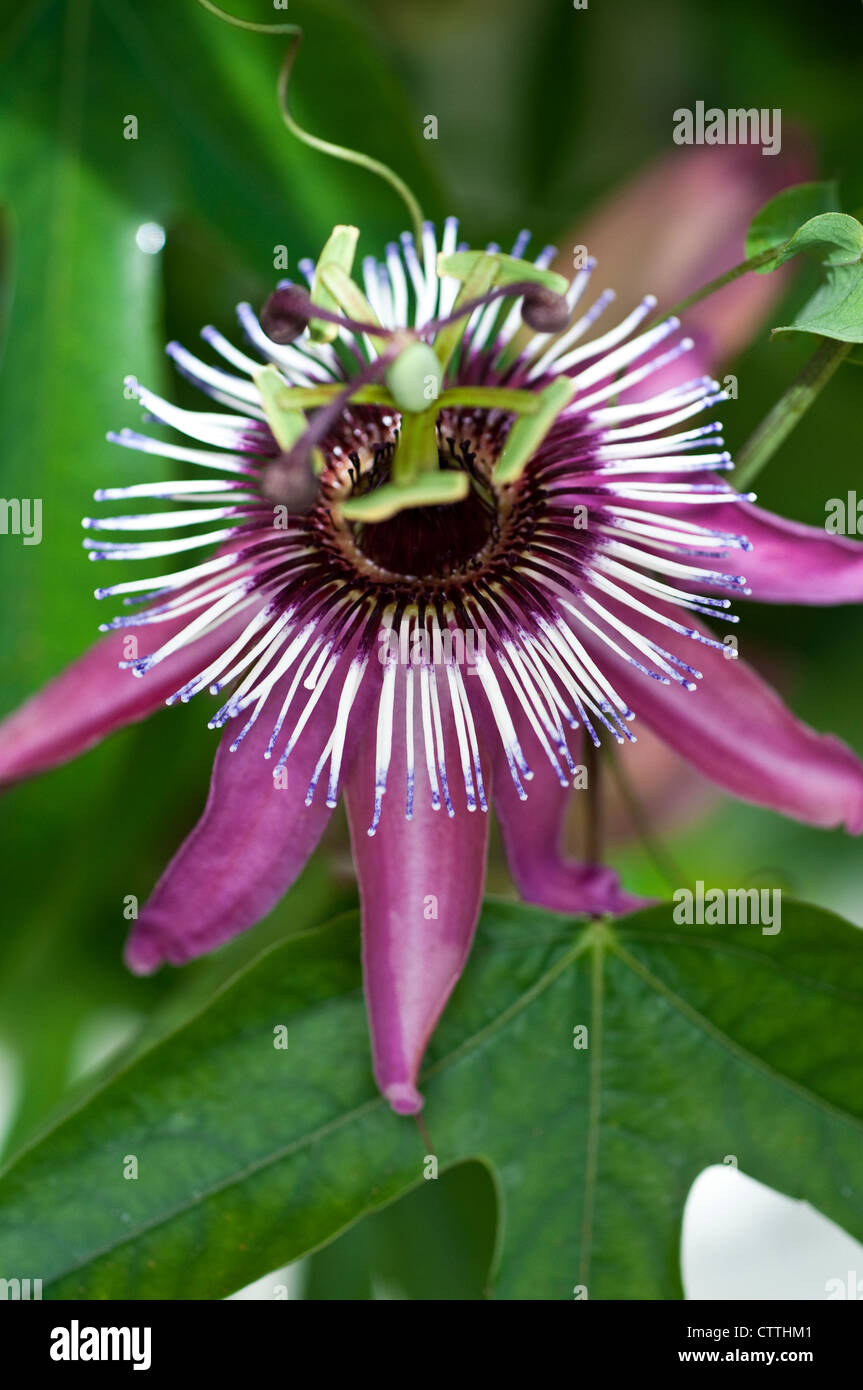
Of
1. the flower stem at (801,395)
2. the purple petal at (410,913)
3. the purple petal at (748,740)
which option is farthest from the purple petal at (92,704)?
the flower stem at (801,395)

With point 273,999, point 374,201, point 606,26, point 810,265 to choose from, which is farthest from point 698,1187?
point 606,26

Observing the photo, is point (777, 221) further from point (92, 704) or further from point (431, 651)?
point (92, 704)

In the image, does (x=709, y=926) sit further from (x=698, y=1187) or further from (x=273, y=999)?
(x=698, y=1187)

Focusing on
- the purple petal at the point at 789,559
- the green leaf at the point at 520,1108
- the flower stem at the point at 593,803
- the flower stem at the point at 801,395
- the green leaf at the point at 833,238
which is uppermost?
the green leaf at the point at 833,238

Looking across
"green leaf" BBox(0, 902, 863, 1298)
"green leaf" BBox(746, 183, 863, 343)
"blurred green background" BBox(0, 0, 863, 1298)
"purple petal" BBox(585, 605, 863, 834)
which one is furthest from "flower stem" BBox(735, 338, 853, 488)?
"green leaf" BBox(0, 902, 863, 1298)

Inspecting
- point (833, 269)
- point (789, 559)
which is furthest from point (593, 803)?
point (833, 269)

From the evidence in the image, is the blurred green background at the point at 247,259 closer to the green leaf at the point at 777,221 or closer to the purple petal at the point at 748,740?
the green leaf at the point at 777,221
